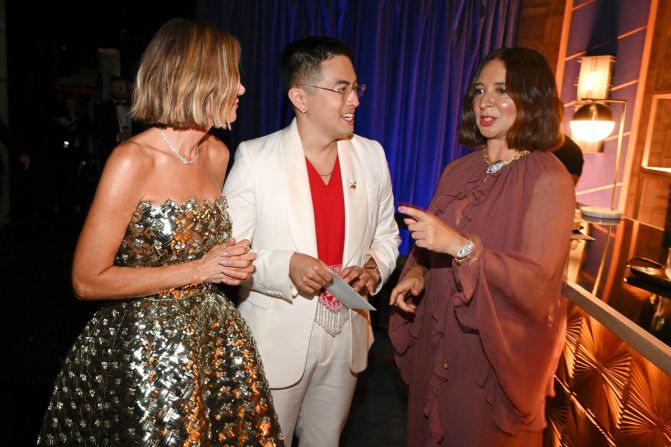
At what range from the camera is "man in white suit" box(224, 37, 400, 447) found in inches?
77.0

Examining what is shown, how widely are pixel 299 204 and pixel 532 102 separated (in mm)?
907

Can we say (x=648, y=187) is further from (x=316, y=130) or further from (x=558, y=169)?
(x=316, y=130)

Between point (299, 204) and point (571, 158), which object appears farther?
point (571, 158)

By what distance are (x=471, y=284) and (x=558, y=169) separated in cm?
49

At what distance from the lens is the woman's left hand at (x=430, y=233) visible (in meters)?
1.66

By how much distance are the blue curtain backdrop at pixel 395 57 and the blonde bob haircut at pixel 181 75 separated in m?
3.08

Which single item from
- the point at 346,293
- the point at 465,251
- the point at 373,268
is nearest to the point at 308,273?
the point at 346,293

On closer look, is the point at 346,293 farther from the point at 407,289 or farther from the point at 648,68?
the point at 648,68

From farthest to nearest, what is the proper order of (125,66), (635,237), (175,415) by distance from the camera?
(125,66)
(635,237)
(175,415)

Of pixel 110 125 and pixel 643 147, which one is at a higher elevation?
pixel 643 147

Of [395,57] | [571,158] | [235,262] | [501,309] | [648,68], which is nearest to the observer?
[235,262]

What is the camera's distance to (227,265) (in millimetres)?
1602

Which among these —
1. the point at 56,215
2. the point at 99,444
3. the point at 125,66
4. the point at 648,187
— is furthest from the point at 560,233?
the point at 125,66

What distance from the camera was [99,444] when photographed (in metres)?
1.54
